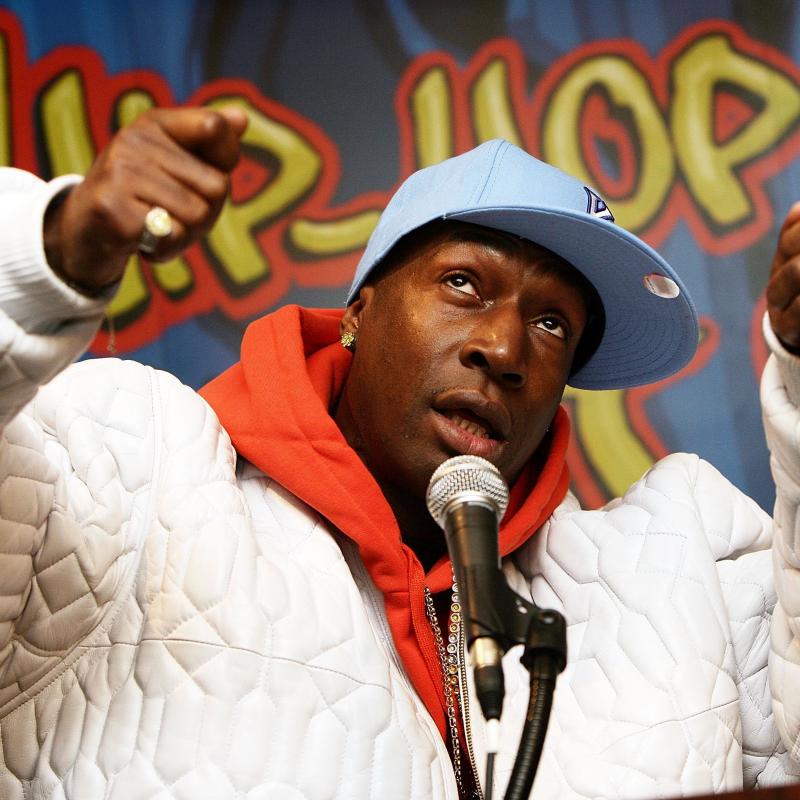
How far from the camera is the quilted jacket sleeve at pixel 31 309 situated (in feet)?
2.53

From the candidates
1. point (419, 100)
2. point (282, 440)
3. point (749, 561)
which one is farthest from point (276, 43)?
point (749, 561)

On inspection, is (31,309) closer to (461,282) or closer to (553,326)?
(461,282)

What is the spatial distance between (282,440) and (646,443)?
1.04 meters

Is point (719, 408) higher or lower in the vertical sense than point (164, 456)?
lower

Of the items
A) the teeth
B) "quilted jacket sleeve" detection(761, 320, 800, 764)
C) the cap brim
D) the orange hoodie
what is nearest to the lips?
the teeth

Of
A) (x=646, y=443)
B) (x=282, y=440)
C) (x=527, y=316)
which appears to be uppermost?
(x=527, y=316)

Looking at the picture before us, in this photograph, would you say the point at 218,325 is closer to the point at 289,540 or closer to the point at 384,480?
the point at 384,480

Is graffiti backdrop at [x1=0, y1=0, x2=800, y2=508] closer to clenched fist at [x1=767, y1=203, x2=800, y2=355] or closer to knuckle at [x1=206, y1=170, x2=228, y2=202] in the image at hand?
clenched fist at [x1=767, y1=203, x2=800, y2=355]

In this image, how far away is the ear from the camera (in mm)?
1487

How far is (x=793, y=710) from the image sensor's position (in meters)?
1.18

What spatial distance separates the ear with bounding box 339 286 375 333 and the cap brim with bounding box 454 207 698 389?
174mm

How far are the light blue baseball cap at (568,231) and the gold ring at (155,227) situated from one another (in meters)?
0.65

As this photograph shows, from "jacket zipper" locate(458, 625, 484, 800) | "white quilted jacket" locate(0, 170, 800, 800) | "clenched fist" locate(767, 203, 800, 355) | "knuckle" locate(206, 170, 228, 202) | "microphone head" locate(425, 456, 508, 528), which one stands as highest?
"knuckle" locate(206, 170, 228, 202)

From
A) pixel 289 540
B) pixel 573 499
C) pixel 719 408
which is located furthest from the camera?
pixel 719 408
